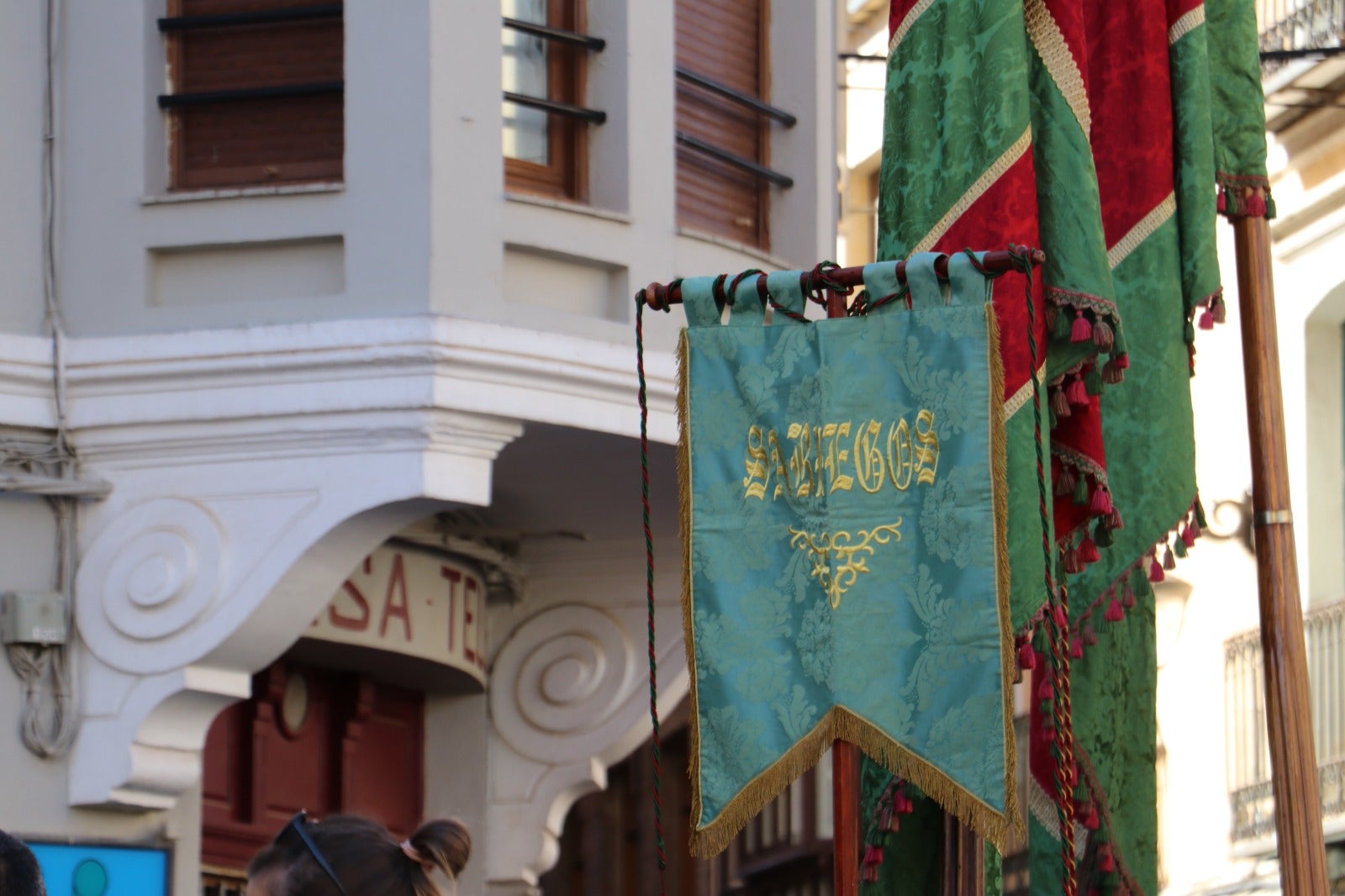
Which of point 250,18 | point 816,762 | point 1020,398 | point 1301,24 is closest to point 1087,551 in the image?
point 1020,398

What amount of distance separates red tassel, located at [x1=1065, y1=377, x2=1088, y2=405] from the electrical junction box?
3.56m

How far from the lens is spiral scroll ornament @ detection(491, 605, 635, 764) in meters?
9.71

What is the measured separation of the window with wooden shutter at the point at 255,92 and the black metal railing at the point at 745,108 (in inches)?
47.7

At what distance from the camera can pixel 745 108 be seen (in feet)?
30.6

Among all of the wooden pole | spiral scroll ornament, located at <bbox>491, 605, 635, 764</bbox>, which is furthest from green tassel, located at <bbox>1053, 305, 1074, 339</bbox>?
spiral scroll ornament, located at <bbox>491, 605, 635, 764</bbox>

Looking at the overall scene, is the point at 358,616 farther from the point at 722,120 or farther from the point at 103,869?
the point at 722,120

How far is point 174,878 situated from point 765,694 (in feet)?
11.6

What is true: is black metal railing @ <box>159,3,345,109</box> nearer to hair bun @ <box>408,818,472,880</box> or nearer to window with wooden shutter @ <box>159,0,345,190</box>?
window with wooden shutter @ <box>159,0,345,190</box>

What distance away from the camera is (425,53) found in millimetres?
8188

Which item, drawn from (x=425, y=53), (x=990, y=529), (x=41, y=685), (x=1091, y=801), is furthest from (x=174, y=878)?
(x=990, y=529)

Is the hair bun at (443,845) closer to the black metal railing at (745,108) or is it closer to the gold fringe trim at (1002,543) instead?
the gold fringe trim at (1002,543)

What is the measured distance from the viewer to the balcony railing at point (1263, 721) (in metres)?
15.1

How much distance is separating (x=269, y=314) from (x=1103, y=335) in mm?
3290

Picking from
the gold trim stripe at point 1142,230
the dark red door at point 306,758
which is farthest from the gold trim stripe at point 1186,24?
the dark red door at point 306,758
